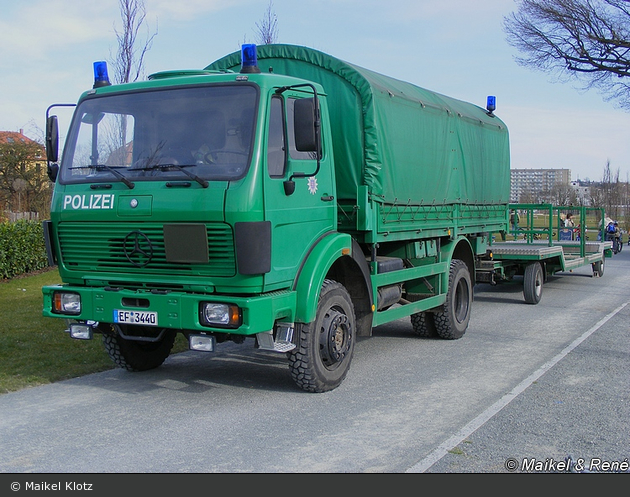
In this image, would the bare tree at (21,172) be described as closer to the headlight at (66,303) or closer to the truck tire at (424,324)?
the truck tire at (424,324)

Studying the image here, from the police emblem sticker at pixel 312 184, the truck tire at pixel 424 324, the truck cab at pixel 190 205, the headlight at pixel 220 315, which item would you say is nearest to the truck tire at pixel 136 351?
the truck cab at pixel 190 205

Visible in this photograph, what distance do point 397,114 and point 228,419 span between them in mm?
4139

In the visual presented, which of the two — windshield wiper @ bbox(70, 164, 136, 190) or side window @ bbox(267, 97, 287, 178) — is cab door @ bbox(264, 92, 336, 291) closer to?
side window @ bbox(267, 97, 287, 178)

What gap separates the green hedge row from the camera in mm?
15008

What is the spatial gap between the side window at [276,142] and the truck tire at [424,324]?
416cm

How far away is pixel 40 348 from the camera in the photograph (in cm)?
841

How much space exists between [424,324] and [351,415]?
390cm

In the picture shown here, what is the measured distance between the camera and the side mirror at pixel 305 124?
5.95 metres

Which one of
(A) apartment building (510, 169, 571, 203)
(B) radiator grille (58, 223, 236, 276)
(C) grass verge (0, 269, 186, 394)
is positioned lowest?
(C) grass verge (0, 269, 186, 394)

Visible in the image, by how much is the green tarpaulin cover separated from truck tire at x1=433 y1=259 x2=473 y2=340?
0.99 meters

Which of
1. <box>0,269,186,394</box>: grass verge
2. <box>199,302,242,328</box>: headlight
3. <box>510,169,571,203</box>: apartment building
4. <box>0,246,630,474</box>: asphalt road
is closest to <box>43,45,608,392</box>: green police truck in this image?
<box>199,302,242,328</box>: headlight

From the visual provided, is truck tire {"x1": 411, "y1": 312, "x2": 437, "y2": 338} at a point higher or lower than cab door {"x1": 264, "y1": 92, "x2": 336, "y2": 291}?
lower
